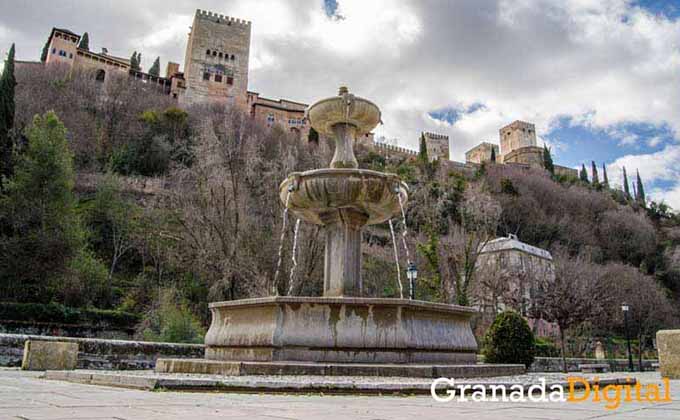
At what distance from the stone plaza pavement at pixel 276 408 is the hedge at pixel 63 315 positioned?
20046mm

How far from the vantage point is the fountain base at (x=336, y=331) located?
7.11m

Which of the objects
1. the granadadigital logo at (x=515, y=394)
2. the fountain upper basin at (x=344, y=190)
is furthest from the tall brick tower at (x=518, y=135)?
the granadadigital logo at (x=515, y=394)

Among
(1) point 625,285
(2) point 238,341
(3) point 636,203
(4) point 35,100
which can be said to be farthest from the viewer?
(3) point 636,203

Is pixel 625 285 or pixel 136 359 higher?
pixel 625 285

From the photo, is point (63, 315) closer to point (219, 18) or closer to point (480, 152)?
point (219, 18)

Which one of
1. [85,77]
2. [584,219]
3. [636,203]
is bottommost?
[584,219]

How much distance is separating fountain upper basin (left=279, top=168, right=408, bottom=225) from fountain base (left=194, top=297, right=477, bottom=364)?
2.58m

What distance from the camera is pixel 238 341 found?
767cm

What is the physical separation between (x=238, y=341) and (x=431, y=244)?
60.5 ft

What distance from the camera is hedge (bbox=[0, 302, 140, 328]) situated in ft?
69.3

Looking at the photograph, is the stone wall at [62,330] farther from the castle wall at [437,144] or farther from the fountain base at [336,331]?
the castle wall at [437,144]

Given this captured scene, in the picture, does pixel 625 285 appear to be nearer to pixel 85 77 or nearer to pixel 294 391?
pixel 294 391

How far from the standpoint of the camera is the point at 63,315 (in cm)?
2202

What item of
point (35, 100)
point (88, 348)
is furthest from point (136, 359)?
point (35, 100)
